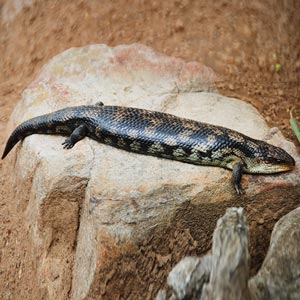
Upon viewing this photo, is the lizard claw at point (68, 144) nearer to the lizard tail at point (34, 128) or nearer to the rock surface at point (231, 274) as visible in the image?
the lizard tail at point (34, 128)

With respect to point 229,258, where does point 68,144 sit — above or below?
below

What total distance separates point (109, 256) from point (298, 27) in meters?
5.14

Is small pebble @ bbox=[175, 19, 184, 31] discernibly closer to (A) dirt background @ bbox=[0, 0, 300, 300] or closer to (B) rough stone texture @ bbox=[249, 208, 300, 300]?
(A) dirt background @ bbox=[0, 0, 300, 300]

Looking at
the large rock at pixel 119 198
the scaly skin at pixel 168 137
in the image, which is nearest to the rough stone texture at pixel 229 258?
the large rock at pixel 119 198

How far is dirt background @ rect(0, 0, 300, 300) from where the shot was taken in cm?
765

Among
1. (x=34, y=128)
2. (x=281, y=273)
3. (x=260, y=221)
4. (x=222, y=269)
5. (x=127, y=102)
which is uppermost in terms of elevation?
(x=222, y=269)

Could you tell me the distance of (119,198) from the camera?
4984 millimetres

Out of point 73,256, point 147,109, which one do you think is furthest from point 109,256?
point 147,109

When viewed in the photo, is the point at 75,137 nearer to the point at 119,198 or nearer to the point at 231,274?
the point at 119,198

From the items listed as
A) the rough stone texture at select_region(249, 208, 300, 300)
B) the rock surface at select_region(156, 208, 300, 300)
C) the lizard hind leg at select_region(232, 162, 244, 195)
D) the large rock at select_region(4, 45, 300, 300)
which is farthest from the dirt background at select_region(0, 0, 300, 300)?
the rock surface at select_region(156, 208, 300, 300)

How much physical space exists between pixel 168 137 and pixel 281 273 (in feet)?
7.07

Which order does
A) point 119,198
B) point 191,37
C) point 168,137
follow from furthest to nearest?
point 191,37 < point 168,137 < point 119,198

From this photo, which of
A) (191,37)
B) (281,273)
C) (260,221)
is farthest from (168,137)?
(191,37)

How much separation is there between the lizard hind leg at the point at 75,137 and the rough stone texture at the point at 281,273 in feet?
8.81
